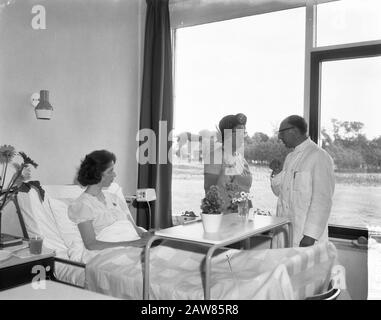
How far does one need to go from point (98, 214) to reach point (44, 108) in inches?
34.1

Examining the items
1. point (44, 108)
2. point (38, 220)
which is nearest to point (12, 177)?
point (38, 220)

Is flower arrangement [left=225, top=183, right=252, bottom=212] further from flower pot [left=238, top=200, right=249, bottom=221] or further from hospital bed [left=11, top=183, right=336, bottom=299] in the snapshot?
hospital bed [left=11, top=183, right=336, bottom=299]

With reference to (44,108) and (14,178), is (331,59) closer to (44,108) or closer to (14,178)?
(44,108)

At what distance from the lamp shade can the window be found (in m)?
1.26

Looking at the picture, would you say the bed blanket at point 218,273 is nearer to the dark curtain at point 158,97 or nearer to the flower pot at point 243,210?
the flower pot at point 243,210

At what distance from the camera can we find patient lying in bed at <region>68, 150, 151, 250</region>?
2.46 meters

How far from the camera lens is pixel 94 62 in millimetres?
3471

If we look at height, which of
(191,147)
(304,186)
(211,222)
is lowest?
(211,222)

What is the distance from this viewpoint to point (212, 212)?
1.94 meters

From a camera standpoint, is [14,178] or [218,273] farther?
[14,178]

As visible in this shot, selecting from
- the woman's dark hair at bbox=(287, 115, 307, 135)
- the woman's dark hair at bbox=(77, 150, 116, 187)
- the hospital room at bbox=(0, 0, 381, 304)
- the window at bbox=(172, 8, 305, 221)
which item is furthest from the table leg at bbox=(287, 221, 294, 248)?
the woman's dark hair at bbox=(77, 150, 116, 187)

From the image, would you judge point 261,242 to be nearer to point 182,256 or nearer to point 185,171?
point 182,256
